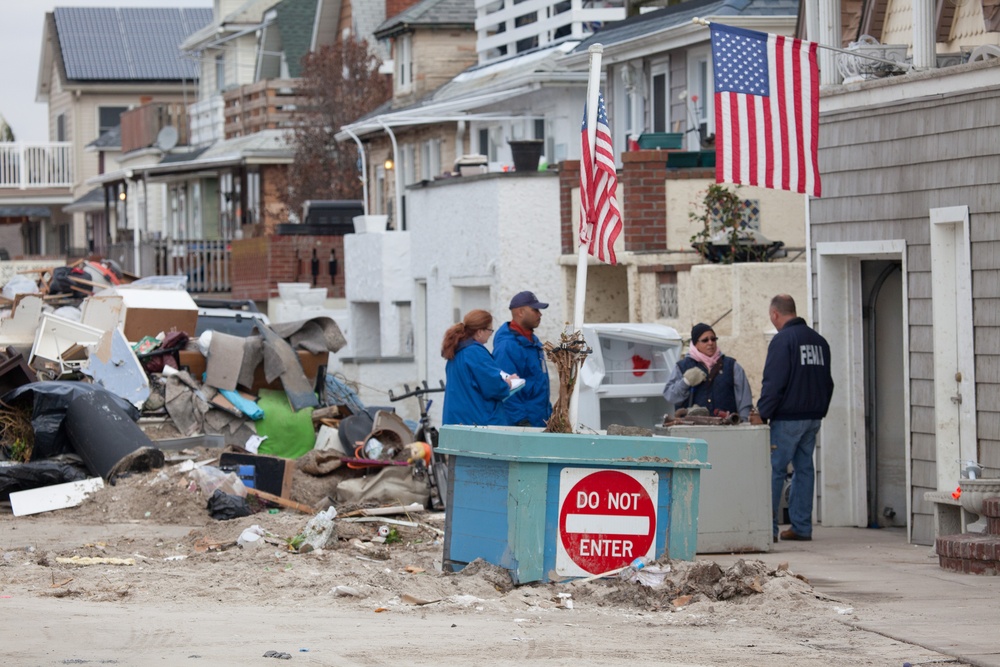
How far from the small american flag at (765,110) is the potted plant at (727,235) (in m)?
4.01

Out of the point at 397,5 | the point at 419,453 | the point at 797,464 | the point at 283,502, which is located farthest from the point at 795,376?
the point at 397,5

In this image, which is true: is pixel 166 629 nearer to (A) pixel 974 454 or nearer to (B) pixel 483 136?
(A) pixel 974 454

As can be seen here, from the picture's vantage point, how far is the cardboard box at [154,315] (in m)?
A: 18.7

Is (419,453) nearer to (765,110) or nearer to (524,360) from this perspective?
(524,360)

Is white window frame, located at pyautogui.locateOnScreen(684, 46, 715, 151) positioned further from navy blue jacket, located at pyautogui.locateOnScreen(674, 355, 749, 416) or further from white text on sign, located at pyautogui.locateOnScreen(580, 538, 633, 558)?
white text on sign, located at pyautogui.locateOnScreen(580, 538, 633, 558)

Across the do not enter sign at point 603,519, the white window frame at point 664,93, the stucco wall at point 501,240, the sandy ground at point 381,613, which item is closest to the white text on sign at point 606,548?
the do not enter sign at point 603,519

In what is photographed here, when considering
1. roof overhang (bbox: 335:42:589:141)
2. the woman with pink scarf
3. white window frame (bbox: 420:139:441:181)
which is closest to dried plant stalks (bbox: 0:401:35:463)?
the woman with pink scarf

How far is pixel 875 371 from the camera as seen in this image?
13.6 meters

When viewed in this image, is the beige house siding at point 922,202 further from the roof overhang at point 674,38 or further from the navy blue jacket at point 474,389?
the roof overhang at point 674,38

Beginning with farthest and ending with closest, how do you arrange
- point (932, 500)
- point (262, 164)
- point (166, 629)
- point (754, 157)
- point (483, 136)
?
point (262, 164) < point (483, 136) < point (754, 157) < point (932, 500) < point (166, 629)

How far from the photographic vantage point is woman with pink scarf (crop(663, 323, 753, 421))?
39.5ft

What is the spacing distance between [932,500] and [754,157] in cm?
291

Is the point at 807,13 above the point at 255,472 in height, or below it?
above

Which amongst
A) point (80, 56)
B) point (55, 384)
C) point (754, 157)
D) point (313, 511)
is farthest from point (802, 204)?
point (80, 56)
